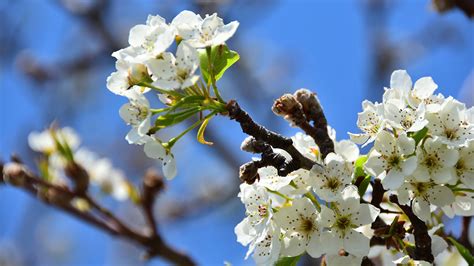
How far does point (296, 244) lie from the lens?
1.29 meters

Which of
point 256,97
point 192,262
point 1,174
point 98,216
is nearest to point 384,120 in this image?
point 192,262

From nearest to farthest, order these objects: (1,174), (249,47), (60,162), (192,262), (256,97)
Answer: (192,262)
(1,174)
(60,162)
(256,97)
(249,47)

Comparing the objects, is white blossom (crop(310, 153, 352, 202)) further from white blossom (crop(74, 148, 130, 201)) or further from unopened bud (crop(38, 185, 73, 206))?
white blossom (crop(74, 148, 130, 201))

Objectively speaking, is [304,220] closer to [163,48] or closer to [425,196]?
[425,196]

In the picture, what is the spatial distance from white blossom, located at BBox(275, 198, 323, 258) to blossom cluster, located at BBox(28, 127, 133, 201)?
133 centimetres

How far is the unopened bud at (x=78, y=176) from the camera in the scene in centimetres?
250

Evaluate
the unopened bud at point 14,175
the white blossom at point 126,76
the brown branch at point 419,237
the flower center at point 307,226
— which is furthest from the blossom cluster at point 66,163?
the brown branch at point 419,237

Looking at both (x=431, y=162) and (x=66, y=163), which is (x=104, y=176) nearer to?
(x=66, y=163)

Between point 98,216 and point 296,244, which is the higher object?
point 98,216

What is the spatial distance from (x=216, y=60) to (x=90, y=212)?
1.46m

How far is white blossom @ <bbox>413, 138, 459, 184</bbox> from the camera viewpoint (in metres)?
1.23

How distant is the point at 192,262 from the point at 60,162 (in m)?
0.82

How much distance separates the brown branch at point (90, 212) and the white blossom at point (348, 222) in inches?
43.0

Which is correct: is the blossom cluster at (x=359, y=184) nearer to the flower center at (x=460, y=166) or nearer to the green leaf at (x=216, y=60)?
the flower center at (x=460, y=166)
